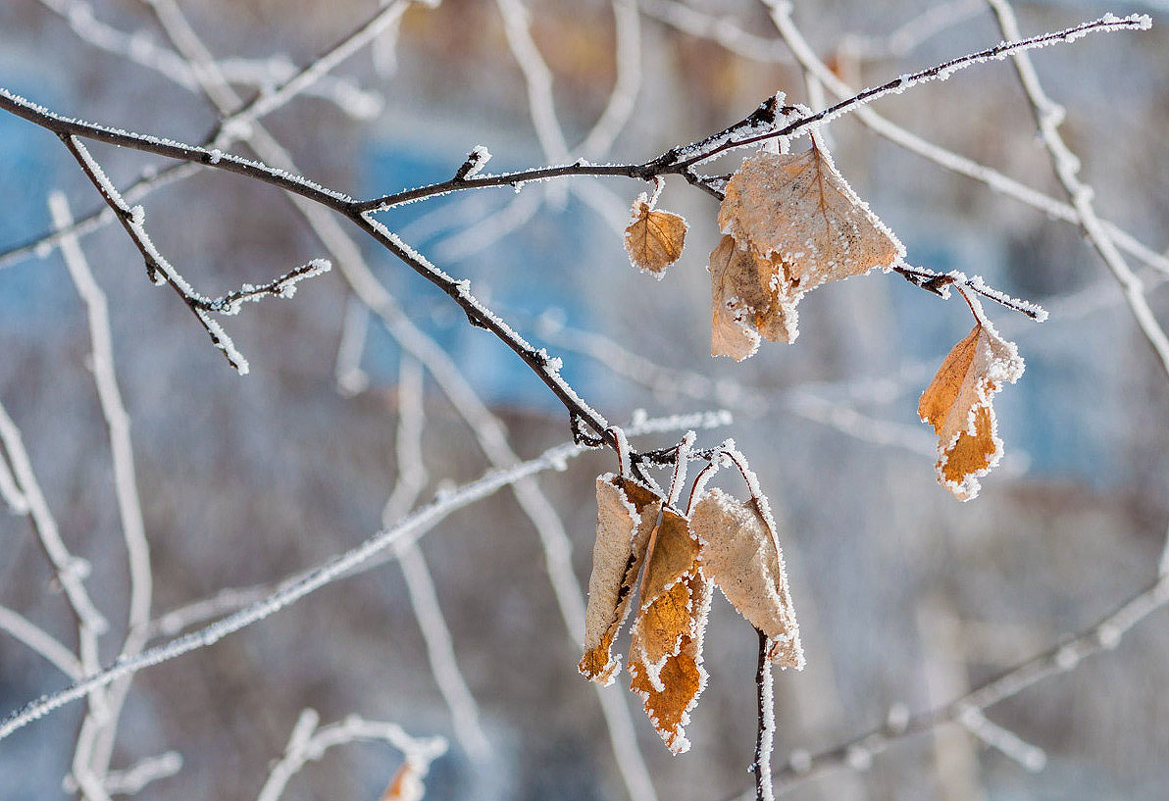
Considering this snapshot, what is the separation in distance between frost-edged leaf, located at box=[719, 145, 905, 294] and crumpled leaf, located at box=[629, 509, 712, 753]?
10cm

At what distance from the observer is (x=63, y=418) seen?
196 cm

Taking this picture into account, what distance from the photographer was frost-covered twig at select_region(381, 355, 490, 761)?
46.8 inches

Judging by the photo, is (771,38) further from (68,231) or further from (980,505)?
(68,231)

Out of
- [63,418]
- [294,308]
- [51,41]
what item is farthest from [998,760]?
[51,41]

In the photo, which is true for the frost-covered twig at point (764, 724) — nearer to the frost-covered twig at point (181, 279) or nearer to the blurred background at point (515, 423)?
the frost-covered twig at point (181, 279)

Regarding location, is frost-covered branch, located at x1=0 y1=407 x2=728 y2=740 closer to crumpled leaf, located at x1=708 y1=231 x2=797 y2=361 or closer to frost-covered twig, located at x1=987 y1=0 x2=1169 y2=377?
crumpled leaf, located at x1=708 y1=231 x2=797 y2=361

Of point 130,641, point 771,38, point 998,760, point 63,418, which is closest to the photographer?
point 130,641

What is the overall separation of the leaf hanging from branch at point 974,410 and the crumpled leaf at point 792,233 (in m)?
0.06

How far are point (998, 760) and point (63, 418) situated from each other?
241 cm

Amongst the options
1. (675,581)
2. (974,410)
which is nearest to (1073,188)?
(974,410)

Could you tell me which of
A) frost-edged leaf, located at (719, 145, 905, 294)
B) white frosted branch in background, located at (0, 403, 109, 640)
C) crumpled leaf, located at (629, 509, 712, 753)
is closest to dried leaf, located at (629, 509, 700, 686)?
crumpled leaf, located at (629, 509, 712, 753)

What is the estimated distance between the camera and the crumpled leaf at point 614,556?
13.0 inches

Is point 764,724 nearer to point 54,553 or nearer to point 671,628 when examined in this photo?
point 671,628

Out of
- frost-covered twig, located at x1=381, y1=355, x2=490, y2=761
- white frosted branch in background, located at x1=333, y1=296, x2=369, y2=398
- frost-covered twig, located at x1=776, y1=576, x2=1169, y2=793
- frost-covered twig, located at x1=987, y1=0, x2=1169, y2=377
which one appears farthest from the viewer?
white frosted branch in background, located at x1=333, y1=296, x2=369, y2=398
